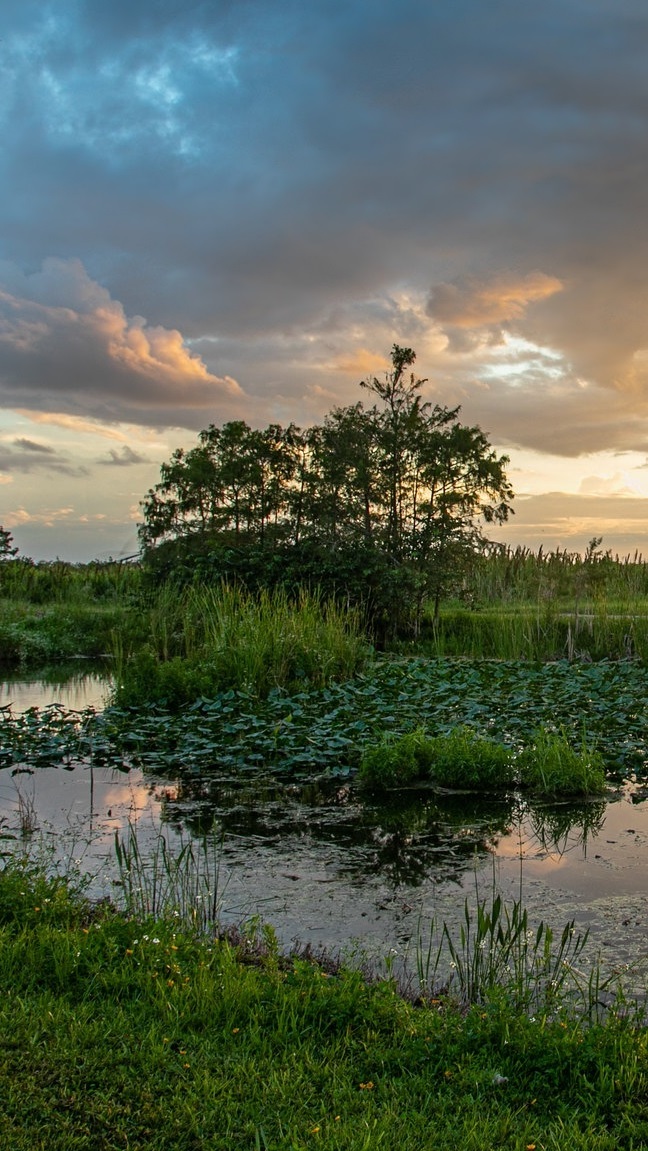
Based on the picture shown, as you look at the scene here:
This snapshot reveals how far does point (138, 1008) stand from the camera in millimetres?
3689

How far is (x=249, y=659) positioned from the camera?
11.6 metres

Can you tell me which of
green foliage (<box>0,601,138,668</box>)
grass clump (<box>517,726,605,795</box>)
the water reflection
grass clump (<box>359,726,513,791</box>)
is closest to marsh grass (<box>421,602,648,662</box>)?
the water reflection

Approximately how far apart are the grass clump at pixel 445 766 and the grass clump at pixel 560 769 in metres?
0.18

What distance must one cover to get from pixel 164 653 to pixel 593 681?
6742 millimetres

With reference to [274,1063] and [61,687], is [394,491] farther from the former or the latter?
[274,1063]

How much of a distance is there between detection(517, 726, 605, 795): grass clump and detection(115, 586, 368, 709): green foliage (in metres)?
3.93

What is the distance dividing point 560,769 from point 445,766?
0.95 meters

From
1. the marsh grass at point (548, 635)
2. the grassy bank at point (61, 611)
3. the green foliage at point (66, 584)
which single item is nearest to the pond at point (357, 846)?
the grassy bank at point (61, 611)

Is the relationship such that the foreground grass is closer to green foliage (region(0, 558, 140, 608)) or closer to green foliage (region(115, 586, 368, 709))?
green foliage (region(115, 586, 368, 709))

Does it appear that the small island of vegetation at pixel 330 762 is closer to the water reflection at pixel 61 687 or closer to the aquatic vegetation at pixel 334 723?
the aquatic vegetation at pixel 334 723

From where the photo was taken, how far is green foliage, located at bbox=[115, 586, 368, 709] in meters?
11.3

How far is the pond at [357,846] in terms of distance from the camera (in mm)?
5098

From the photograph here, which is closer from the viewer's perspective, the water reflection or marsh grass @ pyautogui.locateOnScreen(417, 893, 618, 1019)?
marsh grass @ pyautogui.locateOnScreen(417, 893, 618, 1019)

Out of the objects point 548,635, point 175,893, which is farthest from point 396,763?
point 548,635
